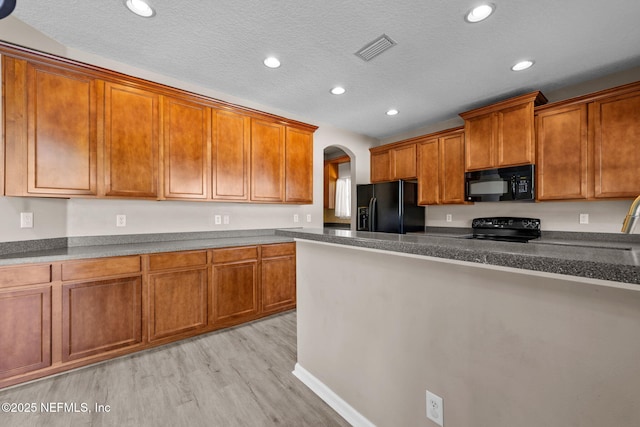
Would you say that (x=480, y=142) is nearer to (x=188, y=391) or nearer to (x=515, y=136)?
(x=515, y=136)

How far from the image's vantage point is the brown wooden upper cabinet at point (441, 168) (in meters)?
3.70

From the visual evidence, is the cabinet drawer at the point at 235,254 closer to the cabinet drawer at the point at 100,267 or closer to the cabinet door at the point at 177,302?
the cabinet door at the point at 177,302

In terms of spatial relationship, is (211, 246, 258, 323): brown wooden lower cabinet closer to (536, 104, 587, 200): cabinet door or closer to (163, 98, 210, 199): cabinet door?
(163, 98, 210, 199): cabinet door

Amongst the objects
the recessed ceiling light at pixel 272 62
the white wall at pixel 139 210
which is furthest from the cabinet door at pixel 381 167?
the recessed ceiling light at pixel 272 62

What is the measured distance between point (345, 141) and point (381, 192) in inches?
43.8

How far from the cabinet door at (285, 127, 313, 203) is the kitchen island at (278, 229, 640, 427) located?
2.15 m

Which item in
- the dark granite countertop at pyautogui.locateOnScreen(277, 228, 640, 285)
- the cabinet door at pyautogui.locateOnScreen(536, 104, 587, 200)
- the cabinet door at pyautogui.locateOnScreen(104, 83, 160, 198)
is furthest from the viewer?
the cabinet door at pyautogui.locateOnScreen(536, 104, 587, 200)

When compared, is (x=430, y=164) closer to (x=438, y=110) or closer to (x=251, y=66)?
(x=438, y=110)

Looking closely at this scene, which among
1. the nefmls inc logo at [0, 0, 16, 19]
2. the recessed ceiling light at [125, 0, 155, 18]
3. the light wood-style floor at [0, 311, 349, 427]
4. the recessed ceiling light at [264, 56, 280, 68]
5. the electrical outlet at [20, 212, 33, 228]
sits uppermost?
the recessed ceiling light at [125, 0, 155, 18]

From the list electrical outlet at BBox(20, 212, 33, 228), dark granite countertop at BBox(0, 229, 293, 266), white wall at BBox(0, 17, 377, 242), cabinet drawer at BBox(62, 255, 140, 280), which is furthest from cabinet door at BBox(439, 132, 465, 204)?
electrical outlet at BBox(20, 212, 33, 228)

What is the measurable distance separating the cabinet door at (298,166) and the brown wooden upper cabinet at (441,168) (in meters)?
1.71

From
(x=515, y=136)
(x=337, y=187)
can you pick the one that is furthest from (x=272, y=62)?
(x=337, y=187)

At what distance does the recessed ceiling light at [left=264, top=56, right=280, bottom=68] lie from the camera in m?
2.52

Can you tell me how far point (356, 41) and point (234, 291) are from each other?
8.97ft
